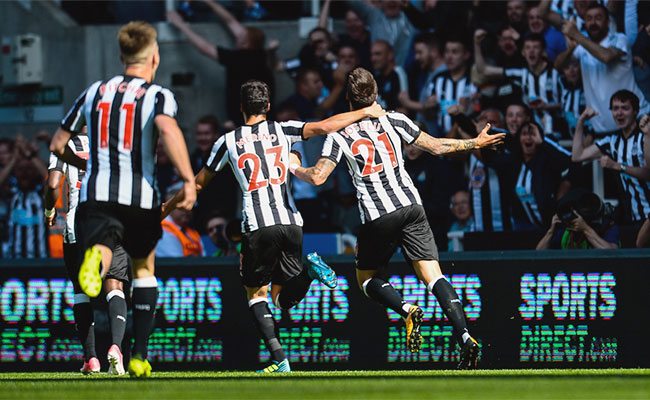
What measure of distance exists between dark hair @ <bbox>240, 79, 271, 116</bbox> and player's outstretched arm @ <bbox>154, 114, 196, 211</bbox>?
168cm

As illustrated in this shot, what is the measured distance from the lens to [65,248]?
10008mm

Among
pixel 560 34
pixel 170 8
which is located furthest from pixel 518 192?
pixel 170 8

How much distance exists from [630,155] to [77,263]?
5.35 m

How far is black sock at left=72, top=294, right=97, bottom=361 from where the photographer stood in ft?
33.1

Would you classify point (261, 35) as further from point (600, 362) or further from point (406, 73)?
point (600, 362)

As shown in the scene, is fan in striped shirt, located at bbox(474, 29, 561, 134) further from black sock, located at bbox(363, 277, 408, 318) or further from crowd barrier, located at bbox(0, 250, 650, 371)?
black sock, located at bbox(363, 277, 408, 318)

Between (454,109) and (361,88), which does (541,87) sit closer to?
(454,109)

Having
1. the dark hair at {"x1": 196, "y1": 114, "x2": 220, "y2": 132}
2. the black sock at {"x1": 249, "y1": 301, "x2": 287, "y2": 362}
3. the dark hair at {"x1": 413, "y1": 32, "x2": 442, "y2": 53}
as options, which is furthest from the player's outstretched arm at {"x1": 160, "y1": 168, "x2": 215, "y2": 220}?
the dark hair at {"x1": 196, "y1": 114, "x2": 220, "y2": 132}

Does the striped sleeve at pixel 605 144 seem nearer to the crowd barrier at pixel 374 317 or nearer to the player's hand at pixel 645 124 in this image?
the player's hand at pixel 645 124

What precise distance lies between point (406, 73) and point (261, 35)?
75.1 inches

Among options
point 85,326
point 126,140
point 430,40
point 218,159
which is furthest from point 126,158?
point 430,40

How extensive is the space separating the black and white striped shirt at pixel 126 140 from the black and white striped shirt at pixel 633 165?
18.6 feet

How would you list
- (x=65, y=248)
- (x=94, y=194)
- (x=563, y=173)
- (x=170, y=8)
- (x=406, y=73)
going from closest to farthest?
1. (x=94, y=194)
2. (x=65, y=248)
3. (x=563, y=173)
4. (x=406, y=73)
5. (x=170, y=8)

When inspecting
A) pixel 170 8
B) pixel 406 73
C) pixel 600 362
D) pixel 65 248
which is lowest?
pixel 600 362
